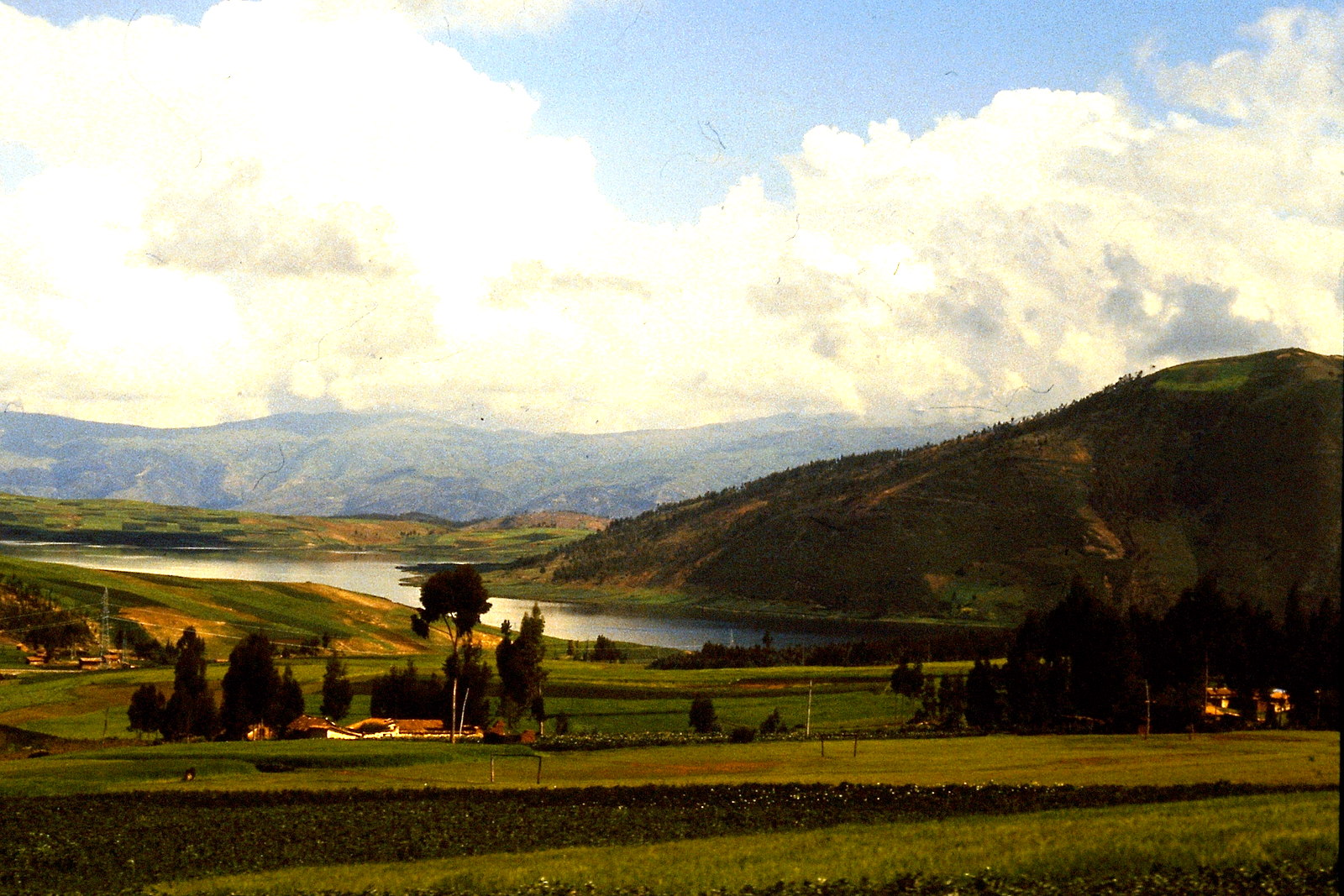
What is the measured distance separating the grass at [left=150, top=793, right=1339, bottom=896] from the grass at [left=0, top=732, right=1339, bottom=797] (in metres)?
19.5

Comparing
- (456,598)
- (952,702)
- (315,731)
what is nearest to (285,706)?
(315,731)

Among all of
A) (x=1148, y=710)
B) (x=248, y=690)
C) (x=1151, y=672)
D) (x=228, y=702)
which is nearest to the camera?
(x=1148, y=710)

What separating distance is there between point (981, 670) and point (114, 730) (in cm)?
8736

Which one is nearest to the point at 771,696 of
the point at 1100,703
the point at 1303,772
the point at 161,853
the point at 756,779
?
the point at 1100,703

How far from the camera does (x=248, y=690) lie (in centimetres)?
11462

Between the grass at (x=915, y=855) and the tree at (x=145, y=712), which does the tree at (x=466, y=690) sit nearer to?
the tree at (x=145, y=712)

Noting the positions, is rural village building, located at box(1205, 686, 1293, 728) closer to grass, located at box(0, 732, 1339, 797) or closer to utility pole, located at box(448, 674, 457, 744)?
grass, located at box(0, 732, 1339, 797)

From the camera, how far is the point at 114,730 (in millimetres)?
121375

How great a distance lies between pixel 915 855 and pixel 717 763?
4583cm

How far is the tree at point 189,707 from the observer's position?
11206 centimetres

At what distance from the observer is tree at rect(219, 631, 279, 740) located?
114 meters

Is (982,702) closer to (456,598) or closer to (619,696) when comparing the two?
(619,696)

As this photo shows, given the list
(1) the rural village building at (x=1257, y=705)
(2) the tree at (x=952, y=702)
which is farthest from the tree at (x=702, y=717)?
(1) the rural village building at (x=1257, y=705)

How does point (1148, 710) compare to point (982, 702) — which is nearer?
point (1148, 710)
